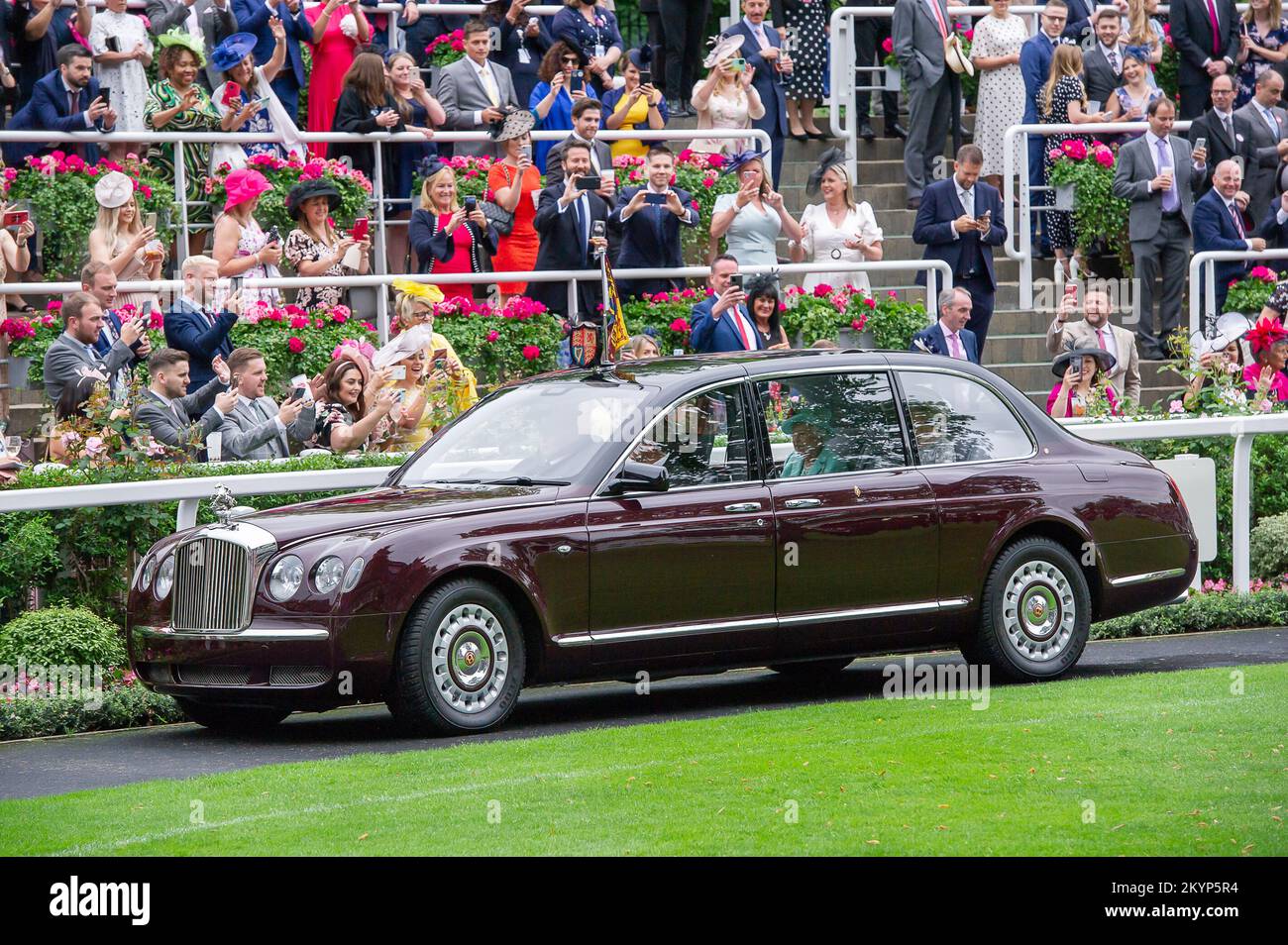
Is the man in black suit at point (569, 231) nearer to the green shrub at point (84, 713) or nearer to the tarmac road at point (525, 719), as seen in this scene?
the tarmac road at point (525, 719)

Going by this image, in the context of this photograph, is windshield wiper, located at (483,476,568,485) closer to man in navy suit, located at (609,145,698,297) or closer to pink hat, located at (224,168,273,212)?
pink hat, located at (224,168,273,212)

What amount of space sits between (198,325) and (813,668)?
513 centimetres

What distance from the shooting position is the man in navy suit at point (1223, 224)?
69.3ft

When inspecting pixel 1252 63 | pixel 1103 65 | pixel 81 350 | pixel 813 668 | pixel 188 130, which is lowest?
pixel 813 668

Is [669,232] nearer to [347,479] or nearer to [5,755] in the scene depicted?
[347,479]

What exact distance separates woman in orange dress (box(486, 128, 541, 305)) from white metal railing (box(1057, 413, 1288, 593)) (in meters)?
5.14

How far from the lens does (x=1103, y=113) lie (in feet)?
75.3

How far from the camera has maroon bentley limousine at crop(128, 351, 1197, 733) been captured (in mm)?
11062

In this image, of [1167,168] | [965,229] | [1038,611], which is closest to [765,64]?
[965,229]

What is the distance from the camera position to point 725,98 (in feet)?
68.7

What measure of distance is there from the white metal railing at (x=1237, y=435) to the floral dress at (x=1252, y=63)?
9.70 meters

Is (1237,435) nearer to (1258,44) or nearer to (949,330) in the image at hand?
(949,330)

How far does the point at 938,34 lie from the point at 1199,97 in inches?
147

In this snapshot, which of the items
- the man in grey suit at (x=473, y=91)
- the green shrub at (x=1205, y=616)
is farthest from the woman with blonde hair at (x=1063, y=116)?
the green shrub at (x=1205, y=616)
